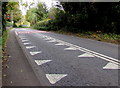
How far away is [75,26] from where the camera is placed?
20844 millimetres

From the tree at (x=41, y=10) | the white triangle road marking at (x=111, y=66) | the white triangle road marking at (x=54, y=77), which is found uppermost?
the tree at (x=41, y=10)

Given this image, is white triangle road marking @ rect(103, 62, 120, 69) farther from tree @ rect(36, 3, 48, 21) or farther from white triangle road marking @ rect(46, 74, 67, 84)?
tree @ rect(36, 3, 48, 21)

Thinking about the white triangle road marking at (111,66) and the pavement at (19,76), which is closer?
the pavement at (19,76)

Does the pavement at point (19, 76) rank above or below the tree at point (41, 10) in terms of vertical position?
below

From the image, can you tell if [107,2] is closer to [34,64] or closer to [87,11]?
[87,11]

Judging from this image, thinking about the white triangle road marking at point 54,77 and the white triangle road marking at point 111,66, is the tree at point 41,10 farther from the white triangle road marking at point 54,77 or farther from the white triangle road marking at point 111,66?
the white triangle road marking at point 54,77

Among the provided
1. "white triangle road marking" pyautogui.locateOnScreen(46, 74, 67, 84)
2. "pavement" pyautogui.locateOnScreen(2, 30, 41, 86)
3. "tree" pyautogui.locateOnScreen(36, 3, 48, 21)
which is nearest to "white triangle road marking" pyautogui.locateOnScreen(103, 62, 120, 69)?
"white triangle road marking" pyautogui.locateOnScreen(46, 74, 67, 84)

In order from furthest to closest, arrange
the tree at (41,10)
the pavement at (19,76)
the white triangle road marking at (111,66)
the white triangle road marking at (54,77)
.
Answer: the tree at (41,10), the white triangle road marking at (111,66), the white triangle road marking at (54,77), the pavement at (19,76)

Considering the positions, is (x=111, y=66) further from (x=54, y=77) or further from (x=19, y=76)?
(x=19, y=76)

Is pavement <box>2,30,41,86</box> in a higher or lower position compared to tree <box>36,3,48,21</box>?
lower

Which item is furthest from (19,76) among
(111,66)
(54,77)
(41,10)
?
(41,10)

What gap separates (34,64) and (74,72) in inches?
65.5

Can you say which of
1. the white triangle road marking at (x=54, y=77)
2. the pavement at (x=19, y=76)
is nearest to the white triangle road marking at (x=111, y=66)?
the white triangle road marking at (x=54, y=77)

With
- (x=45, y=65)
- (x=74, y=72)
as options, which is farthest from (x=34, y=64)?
(x=74, y=72)
